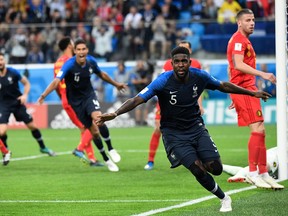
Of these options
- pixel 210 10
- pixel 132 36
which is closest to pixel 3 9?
pixel 132 36

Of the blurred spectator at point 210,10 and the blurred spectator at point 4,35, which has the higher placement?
the blurred spectator at point 210,10

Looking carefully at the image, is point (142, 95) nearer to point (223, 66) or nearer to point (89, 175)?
point (89, 175)

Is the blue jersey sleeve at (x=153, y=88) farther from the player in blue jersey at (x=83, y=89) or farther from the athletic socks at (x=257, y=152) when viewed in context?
the player in blue jersey at (x=83, y=89)

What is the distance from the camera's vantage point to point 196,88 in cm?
990

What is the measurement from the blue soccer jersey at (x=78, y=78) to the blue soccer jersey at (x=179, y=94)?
5316mm

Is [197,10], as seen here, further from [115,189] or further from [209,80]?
[209,80]

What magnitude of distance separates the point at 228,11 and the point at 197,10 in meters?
1.28

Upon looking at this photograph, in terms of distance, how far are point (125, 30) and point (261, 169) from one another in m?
18.5

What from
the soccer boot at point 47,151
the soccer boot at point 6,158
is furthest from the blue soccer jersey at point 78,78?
the soccer boot at point 47,151

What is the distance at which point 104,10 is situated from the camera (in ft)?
104

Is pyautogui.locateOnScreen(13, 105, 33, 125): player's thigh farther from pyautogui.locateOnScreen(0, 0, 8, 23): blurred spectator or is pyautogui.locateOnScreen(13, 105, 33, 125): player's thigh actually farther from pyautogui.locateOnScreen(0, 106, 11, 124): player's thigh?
pyautogui.locateOnScreen(0, 0, 8, 23): blurred spectator

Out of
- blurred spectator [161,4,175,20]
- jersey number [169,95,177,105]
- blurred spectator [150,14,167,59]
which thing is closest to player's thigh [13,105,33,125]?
jersey number [169,95,177,105]

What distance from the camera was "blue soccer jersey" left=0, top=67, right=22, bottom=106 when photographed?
57.4ft

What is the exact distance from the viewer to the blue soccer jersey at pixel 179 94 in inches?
384
